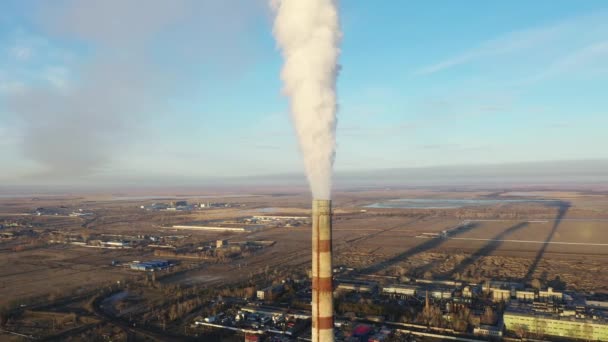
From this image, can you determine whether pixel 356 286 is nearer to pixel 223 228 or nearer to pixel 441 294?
pixel 441 294

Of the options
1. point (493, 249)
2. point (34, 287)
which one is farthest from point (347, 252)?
point (34, 287)

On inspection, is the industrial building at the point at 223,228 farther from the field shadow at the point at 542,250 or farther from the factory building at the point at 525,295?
the factory building at the point at 525,295

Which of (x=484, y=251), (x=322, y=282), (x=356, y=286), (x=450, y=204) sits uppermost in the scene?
(x=322, y=282)

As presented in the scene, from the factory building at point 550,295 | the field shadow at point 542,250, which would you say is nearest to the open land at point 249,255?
the field shadow at point 542,250

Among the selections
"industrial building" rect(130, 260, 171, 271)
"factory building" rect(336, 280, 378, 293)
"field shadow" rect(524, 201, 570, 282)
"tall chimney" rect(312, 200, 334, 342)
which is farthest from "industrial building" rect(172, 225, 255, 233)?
"tall chimney" rect(312, 200, 334, 342)

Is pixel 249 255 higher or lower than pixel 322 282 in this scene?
lower

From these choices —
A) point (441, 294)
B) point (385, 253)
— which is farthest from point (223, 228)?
point (441, 294)

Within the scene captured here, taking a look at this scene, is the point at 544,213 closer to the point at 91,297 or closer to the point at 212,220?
the point at 212,220
